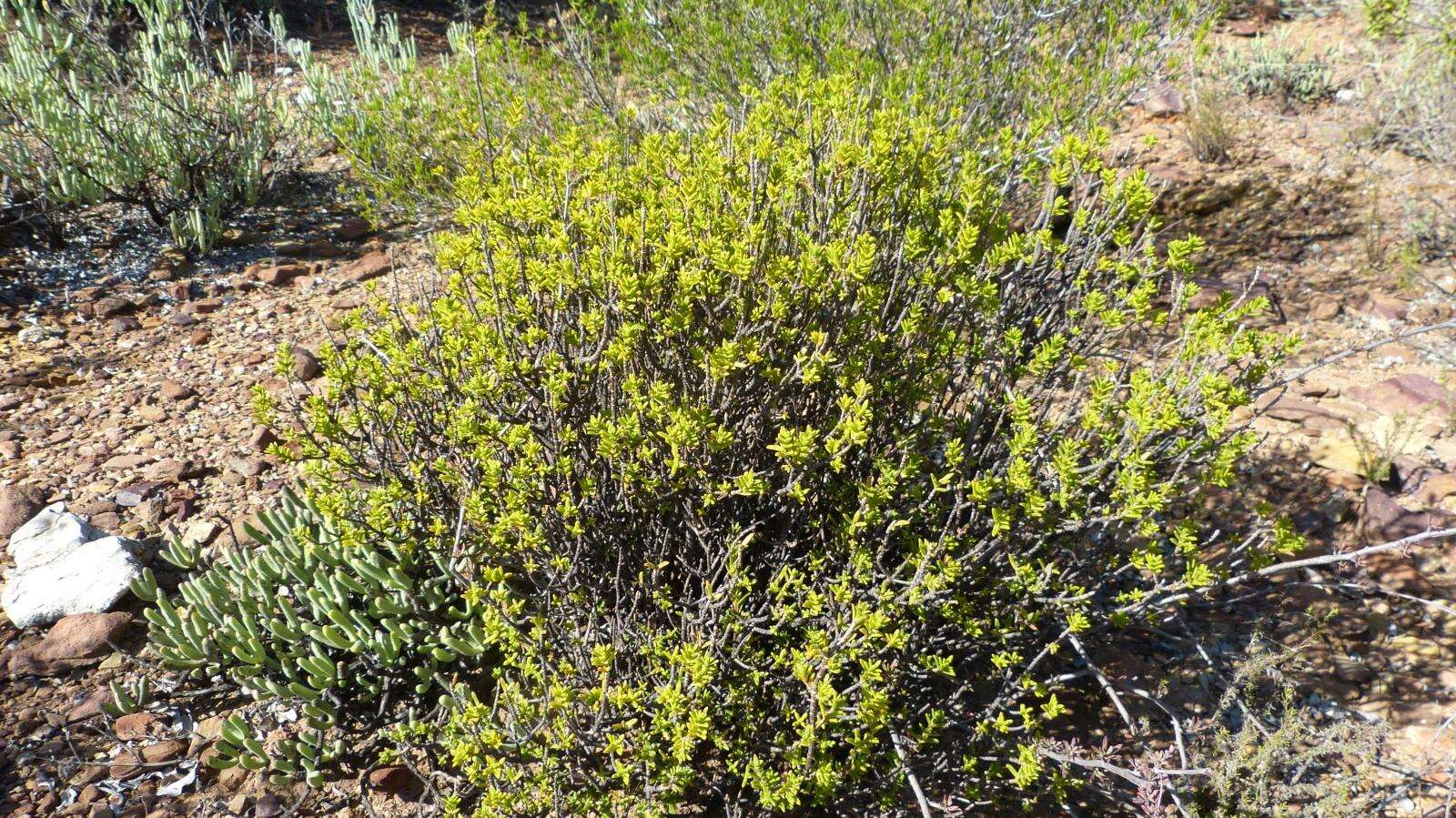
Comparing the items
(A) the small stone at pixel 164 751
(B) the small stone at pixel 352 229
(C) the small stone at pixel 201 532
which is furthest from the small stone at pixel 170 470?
(B) the small stone at pixel 352 229

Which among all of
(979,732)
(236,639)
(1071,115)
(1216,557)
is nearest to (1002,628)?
(979,732)

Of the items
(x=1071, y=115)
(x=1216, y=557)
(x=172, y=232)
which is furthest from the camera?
(x=172, y=232)

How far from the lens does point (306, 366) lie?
4.10 m

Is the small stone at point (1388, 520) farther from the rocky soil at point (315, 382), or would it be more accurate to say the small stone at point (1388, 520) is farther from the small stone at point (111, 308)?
the small stone at point (111, 308)

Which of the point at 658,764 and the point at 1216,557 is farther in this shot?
the point at 1216,557

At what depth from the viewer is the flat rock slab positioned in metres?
2.91

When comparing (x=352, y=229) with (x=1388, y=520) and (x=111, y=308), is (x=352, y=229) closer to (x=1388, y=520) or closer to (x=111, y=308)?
(x=111, y=308)

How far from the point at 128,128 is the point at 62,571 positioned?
3061 millimetres

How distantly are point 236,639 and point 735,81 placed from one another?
12.2ft

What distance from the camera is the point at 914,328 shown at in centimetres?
220

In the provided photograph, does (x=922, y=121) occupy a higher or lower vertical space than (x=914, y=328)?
higher

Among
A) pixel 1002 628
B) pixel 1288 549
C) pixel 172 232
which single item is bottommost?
pixel 1002 628

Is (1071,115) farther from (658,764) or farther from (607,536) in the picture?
(658,764)

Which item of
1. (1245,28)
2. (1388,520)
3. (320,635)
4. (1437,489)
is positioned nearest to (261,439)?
(320,635)
